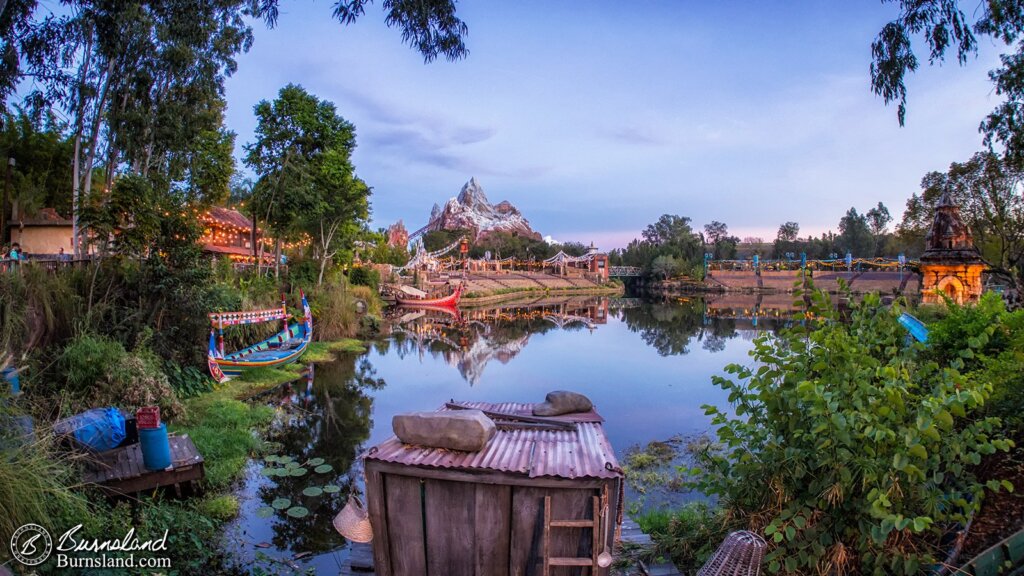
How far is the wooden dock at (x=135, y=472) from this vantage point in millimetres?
5508

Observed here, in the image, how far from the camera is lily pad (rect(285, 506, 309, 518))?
6.46m

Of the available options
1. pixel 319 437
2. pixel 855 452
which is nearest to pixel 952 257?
pixel 855 452

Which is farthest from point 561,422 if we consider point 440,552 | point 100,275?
point 100,275

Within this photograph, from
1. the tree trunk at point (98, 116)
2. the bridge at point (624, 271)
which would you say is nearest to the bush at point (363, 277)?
the tree trunk at point (98, 116)

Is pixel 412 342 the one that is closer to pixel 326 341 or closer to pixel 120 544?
pixel 326 341

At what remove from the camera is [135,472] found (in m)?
5.70

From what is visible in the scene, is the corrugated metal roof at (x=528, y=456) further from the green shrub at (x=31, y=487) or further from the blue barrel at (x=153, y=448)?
the blue barrel at (x=153, y=448)

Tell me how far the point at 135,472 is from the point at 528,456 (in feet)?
15.4

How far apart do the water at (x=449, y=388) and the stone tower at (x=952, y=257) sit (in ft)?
24.0

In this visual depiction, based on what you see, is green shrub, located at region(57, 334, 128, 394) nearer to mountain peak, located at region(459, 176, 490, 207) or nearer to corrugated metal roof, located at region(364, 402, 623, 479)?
corrugated metal roof, located at region(364, 402, 623, 479)

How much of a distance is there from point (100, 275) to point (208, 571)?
27.5 feet

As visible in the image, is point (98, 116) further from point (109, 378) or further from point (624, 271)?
point (624, 271)

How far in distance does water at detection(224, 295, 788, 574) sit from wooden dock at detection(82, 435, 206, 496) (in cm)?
84

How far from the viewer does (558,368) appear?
1809cm
